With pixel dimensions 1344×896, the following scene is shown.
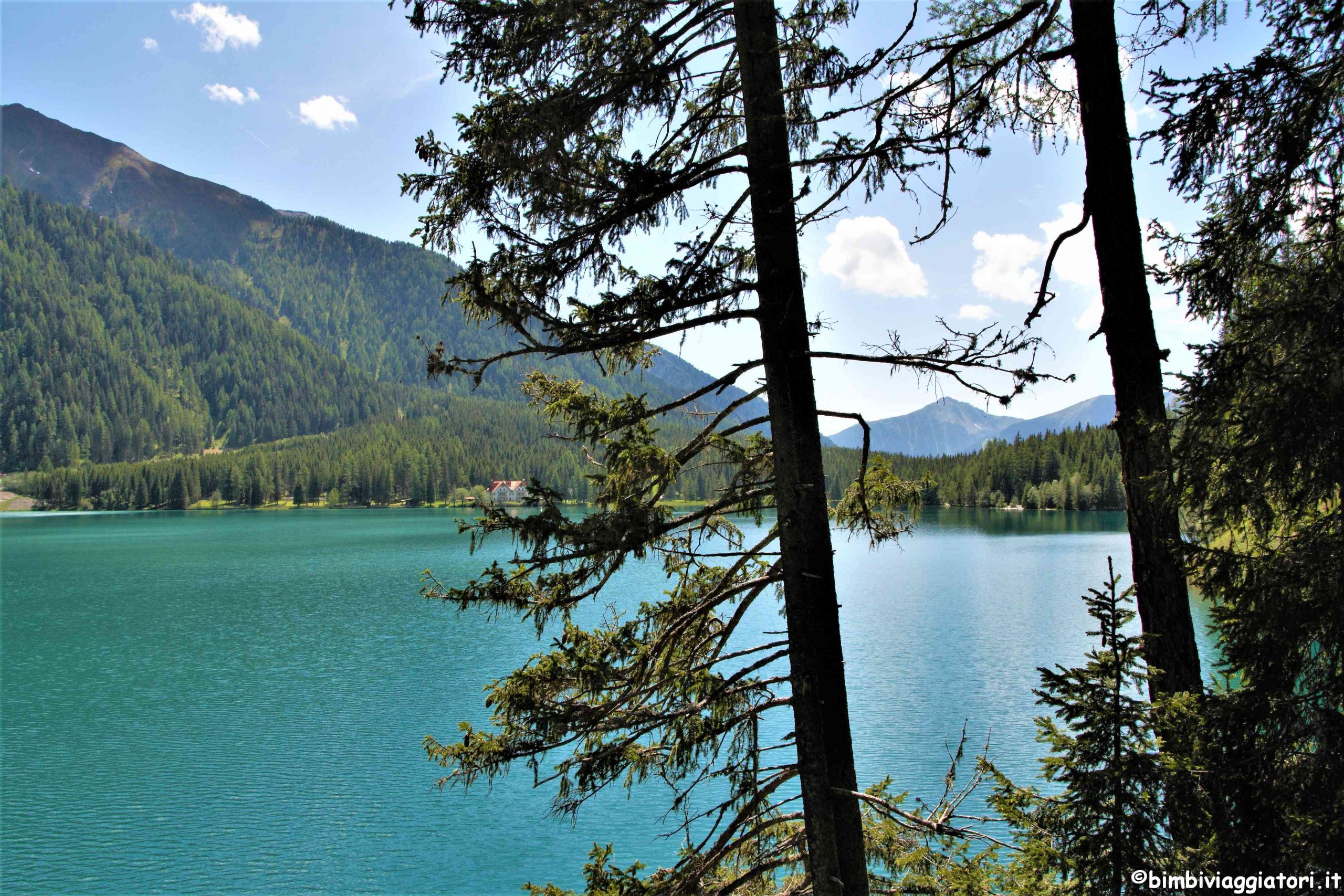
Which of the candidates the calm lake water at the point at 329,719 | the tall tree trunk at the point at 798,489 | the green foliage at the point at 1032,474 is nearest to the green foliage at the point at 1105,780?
the tall tree trunk at the point at 798,489

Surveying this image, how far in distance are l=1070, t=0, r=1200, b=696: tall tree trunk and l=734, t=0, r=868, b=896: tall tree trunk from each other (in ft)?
4.79

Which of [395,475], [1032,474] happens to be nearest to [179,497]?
[395,475]

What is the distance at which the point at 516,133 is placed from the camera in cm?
396

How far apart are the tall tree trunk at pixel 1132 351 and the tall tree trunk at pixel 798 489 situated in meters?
1.46

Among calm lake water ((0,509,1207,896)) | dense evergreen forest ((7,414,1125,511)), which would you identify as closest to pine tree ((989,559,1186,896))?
calm lake water ((0,509,1207,896))

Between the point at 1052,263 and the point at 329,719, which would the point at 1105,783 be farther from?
the point at 329,719

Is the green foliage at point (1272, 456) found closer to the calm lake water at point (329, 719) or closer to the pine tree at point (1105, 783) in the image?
the pine tree at point (1105, 783)

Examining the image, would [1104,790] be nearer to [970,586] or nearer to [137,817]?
[137,817]

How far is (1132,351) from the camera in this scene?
3719 millimetres

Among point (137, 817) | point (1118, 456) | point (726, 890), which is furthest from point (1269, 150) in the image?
point (137, 817)

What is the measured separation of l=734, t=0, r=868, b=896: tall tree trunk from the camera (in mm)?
3916

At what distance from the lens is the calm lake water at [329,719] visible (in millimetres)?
11680

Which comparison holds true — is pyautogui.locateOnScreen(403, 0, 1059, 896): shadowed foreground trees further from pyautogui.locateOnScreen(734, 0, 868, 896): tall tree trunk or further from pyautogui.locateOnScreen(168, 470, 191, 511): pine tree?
pyautogui.locateOnScreen(168, 470, 191, 511): pine tree

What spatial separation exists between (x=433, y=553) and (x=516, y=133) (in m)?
49.6
